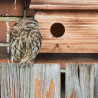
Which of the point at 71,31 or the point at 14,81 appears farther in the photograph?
the point at 71,31

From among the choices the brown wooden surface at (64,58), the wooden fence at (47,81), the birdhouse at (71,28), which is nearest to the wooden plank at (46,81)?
the wooden fence at (47,81)

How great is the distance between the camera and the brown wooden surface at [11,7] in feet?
6.31

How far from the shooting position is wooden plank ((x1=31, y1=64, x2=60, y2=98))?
1.02m

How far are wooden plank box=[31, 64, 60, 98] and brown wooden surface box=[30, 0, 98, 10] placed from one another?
62 centimetres

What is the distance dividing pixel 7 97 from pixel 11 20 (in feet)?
3.14

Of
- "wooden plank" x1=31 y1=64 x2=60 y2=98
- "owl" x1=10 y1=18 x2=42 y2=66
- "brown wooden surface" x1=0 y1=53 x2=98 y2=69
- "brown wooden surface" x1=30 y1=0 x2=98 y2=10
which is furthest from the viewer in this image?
"brown wooden surface" x1=0 y1=53 x2=98 y2=69

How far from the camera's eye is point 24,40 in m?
1.85

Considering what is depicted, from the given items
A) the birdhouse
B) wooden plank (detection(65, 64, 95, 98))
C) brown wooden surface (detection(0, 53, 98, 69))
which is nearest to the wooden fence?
wooden plank (detection(65, 64, 95, 98))

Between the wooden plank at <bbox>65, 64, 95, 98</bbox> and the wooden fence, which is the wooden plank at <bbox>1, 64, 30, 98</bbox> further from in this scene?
the wooden plank at <bbox>65, 64, 95, 98</bbox>

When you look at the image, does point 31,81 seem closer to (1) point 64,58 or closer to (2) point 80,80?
(2) point 80,80

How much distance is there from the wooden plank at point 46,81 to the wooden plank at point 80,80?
46mm

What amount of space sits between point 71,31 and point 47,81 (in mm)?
663

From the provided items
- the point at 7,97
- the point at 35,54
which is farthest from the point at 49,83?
the point at 35,54

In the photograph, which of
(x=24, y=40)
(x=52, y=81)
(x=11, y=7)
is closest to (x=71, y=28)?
(x=24, y=40)
